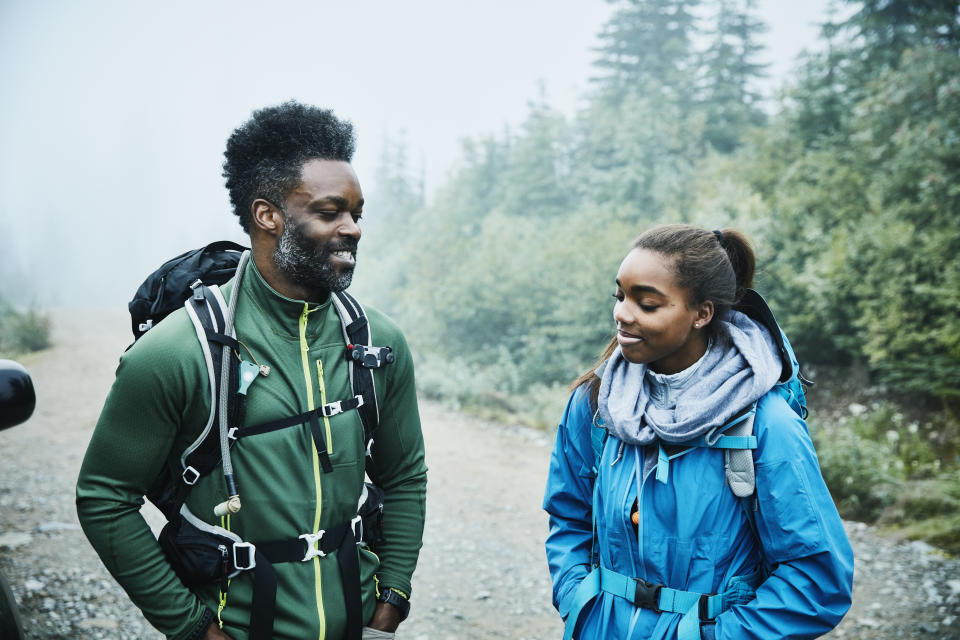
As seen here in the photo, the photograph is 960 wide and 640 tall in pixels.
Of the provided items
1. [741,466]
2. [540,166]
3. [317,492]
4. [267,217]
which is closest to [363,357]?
[317,492]

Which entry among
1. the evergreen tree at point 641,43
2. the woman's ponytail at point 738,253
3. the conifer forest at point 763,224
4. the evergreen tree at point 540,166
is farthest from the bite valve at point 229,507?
the evergreen tree at point 641,43

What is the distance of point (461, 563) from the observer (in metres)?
5.83

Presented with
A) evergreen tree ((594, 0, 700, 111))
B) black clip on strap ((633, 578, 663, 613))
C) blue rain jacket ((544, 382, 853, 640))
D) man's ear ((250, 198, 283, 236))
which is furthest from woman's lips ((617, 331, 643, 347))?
evergreen tree ((594, 0, 700, 111))

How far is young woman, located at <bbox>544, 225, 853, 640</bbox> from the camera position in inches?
71.0

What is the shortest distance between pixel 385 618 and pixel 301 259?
4.30 ft

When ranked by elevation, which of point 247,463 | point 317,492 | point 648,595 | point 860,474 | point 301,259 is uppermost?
point 301,259

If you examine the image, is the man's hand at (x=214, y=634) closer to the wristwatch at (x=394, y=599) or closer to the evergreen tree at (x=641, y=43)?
the wristwatch at (x=394, y=599)

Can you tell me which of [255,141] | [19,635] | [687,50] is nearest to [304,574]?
[19,635]

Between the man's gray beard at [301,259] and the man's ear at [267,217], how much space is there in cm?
4

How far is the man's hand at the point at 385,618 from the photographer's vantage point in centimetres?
216

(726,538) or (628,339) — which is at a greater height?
(628,339)

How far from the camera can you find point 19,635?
191cm

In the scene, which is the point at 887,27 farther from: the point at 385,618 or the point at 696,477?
the point at 385,618

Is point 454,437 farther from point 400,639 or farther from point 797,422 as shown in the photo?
point 797,422
